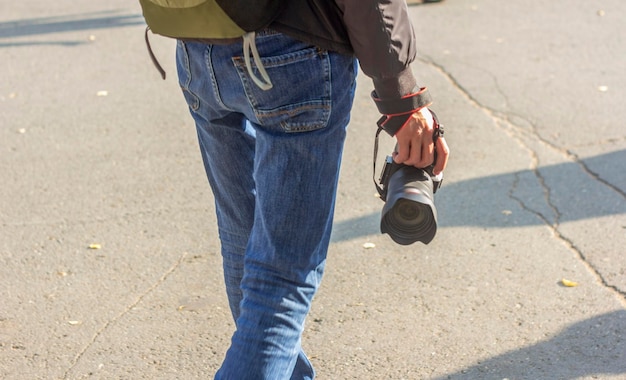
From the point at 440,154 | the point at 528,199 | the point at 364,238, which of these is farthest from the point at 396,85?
the point at 528,199

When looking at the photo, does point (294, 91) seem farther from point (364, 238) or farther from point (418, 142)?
point (364, 238)

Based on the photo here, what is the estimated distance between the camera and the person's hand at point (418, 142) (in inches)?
76.8

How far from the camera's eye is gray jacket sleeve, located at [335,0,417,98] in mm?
1749

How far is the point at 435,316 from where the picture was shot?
3354 mm

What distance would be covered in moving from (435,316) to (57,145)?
289 cm

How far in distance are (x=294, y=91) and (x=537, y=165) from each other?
313cm

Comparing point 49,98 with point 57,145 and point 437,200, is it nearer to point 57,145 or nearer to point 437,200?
point 57,145

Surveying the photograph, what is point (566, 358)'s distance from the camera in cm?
303

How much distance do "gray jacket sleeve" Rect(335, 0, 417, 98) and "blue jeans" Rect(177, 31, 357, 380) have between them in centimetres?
7

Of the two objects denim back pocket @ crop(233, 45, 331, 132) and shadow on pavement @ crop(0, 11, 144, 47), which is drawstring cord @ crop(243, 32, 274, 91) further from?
shadow on pavement @ crop(0, 11, 144, 47)

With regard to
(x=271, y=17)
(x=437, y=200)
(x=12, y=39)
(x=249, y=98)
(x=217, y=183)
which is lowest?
(x=12, y=39)

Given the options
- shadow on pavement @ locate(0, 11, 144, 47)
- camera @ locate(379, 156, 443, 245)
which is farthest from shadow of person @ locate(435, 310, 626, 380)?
shadow on pavement @ locate(0, 11, 144, 47)

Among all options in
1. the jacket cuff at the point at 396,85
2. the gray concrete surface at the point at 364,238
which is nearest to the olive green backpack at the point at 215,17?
the jacket cuff at the point at 396,85

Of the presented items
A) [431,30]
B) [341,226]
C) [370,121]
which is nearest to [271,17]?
[341,226]
